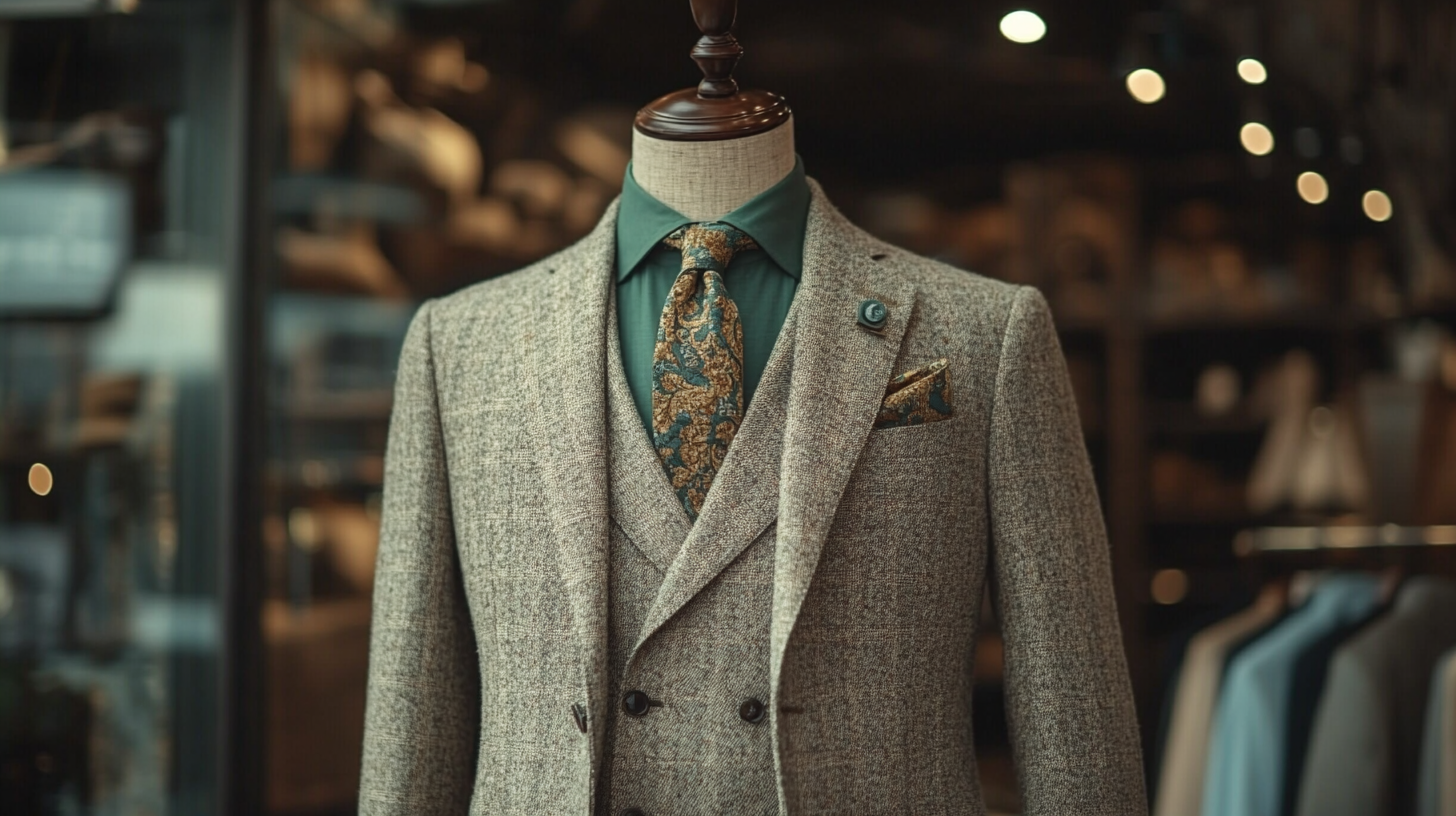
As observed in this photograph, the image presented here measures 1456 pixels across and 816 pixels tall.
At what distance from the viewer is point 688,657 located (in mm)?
1070

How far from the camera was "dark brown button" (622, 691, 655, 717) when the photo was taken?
3.50 ft

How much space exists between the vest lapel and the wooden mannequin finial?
218 millimetres

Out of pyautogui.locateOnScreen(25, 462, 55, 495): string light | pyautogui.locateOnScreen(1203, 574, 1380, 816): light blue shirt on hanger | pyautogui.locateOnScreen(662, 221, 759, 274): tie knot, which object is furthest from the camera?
pyautogui.locateOnScreen(25, 462, 55, 495): string light

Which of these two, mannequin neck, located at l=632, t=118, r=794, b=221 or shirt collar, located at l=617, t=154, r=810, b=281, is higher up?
mannequin neck, located at l=632, t=118, r=794, b=221

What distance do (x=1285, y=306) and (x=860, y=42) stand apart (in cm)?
189

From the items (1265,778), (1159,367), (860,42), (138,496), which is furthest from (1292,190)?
(138,496)

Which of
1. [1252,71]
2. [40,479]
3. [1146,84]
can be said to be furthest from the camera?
[1146,84]

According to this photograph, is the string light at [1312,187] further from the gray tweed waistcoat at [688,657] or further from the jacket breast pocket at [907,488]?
the gray tweed waistcoat at [688,657]

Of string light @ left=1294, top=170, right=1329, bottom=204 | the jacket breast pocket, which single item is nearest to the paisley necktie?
the jacket breast pocket

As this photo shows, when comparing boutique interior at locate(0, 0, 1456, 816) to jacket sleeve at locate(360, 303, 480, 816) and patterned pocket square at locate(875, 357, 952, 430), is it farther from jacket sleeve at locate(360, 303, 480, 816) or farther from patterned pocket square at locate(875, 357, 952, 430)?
jacket sleeve at locate(360, 303, 480, 816)

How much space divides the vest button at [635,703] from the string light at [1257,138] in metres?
3.19

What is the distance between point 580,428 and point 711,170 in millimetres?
268

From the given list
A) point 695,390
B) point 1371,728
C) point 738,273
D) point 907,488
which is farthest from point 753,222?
point 1371,728

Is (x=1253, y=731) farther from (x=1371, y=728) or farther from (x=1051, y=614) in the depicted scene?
(x=1051, y=614)
